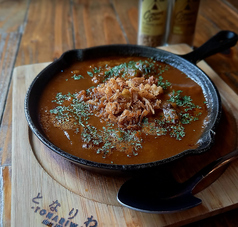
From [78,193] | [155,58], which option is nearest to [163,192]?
[78,193]

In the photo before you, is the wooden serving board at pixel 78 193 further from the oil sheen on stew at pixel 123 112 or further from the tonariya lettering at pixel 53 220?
the oil sheen on stew at pixel 123 112

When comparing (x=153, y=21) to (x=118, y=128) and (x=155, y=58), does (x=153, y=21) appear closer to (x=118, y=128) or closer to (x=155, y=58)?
(x=155, y=58)

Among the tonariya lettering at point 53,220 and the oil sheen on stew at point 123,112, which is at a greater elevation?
the oil sheen on stew at point 123,112

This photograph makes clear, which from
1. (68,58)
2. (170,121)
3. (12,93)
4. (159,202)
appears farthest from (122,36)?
(159,202)

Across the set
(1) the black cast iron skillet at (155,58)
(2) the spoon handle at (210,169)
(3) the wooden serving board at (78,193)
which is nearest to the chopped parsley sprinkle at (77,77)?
(1) the black cast iron skillet at (155,58)

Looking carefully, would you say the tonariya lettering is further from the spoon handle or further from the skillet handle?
the skillet handle
